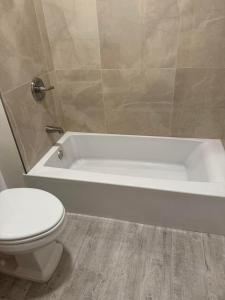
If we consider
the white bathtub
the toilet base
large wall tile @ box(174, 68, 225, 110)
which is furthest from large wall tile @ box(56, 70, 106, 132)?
the toilet base

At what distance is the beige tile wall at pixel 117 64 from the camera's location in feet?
4.84

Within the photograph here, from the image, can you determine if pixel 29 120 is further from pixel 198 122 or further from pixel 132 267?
pixel 198 122

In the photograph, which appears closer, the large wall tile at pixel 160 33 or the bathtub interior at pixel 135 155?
the large wall tile at pixel 160 33

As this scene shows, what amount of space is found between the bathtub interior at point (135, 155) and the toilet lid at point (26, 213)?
20.0 inches

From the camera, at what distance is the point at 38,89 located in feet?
5.49

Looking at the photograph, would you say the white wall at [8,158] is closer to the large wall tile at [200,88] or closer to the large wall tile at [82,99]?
the large wall tile at [82,99]

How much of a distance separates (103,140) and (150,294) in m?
1.32

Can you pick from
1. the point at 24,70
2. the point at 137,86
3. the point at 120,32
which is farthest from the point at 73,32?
the point at 137,86

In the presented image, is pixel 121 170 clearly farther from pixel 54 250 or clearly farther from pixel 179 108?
pixel 54 250

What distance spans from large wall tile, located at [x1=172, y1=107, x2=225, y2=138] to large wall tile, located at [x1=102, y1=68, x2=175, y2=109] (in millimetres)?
176

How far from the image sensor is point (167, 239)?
4.79 feet

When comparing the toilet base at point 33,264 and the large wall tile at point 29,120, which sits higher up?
the large wall tile at point 29,120

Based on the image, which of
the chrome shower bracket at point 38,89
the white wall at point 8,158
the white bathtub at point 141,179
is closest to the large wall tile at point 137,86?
the white bathtub at point 141,179

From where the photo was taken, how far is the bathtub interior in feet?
6.07
